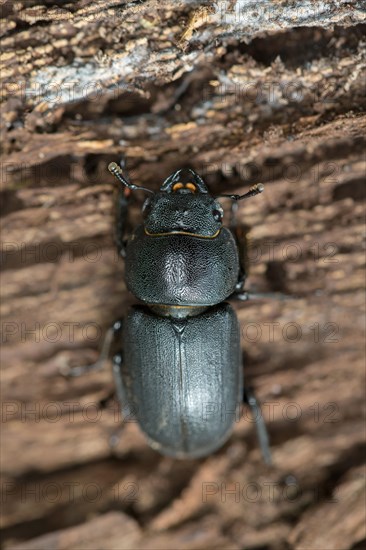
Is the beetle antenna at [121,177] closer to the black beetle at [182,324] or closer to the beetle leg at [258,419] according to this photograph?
the black beetle at [182,324]

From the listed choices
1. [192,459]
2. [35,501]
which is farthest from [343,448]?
[35,501]

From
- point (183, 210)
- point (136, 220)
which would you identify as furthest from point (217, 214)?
point (136, 220)

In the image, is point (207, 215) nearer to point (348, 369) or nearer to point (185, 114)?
point (185, 114)

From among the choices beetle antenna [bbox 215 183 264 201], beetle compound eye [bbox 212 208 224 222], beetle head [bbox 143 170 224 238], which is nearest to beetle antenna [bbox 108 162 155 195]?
beetle head [bbox 143 170 224 238]

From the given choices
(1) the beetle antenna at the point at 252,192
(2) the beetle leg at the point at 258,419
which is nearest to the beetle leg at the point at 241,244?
(1) the beetle antenna at the point at 252,192

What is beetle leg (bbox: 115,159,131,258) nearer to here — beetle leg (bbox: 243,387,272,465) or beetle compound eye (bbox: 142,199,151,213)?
beetle compound eye (bbox: 142,199,151,213)
